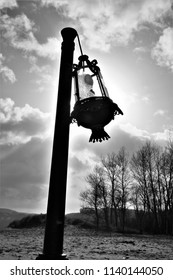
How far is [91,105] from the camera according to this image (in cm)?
221

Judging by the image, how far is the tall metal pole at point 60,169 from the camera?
1645mm

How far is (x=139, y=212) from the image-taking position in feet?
132

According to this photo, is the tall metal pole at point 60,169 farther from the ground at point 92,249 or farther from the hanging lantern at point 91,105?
the ground at point 92,249

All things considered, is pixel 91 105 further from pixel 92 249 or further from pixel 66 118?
pixel 92 249

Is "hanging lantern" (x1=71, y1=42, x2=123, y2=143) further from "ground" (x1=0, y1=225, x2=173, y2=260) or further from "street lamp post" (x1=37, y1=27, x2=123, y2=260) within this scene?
"ground" (x1=0, y1=225, x2=173, y2=260)

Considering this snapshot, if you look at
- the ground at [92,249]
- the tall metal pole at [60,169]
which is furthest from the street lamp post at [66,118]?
the ground at [92,249]

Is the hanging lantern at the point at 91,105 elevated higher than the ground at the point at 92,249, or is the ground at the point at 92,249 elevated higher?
the hanging lantern at the point at 91,105

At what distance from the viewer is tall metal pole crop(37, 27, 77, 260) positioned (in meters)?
1.64

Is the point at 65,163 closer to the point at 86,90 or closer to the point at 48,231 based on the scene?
the point at 48,231

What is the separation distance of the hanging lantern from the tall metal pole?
0.70 feet

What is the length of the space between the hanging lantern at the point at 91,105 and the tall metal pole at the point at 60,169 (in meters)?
0.21

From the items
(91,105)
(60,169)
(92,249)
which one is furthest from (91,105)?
(92,249)

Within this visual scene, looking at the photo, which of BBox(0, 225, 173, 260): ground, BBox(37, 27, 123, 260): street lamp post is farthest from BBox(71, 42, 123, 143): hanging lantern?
BBox(0, 225, 173, 260): ground

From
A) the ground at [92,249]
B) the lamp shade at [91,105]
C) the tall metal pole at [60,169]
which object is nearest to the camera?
the tall metal pole at [60,169]
